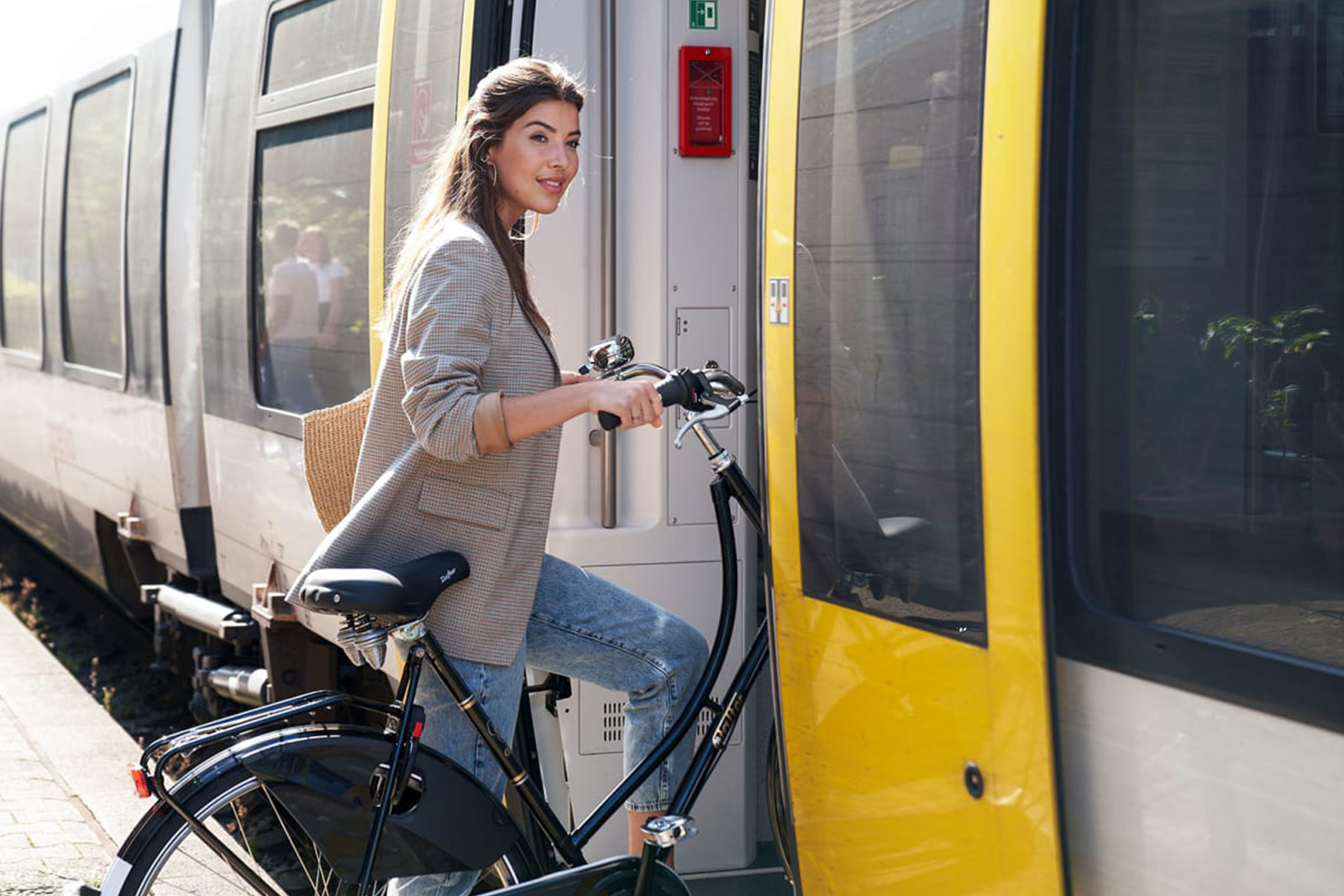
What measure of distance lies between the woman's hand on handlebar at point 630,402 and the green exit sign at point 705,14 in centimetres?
149

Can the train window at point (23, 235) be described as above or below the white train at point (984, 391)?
above

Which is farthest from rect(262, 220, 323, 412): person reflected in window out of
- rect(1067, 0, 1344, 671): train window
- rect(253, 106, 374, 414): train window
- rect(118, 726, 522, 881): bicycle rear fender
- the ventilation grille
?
rect(1067, 0, 1344, 671): train window

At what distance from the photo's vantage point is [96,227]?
752 centimetres

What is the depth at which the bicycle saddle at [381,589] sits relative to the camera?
2.69 m

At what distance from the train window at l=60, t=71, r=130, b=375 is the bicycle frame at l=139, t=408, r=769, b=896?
173 inches

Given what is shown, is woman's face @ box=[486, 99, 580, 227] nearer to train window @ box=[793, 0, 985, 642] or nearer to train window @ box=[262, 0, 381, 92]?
train window @ box=[793, 0, 985, 642]

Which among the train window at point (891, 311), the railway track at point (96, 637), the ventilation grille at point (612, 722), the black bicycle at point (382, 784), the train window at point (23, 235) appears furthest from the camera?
the train window at point (23, 235)

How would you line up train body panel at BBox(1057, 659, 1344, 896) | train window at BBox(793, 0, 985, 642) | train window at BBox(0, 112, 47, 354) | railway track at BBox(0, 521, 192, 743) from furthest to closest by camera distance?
train window at BBox(0, 112, 47, 354), railway track at BBox(0, 521, 192, 743), train window at BBox(793, 0, 985, 642), train body panel at BBox(1057, 659, 1344, 896)

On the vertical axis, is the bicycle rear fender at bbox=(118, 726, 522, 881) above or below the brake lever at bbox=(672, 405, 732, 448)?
below

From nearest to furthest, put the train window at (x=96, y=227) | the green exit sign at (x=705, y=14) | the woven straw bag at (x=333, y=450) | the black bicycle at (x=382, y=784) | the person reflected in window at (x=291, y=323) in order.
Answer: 1. the black bicycle at (x=382, y=784)
2. the woven straw bag at (x=333, y=450)
3. the green exit sign at (x=705, y=14)
4. the person reflected in window at (x=291, y=323)
5. the train window at (x=96, y=227)

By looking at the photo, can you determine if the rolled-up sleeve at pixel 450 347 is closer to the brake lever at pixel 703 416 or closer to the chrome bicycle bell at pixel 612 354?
the chrome bicycle bell at pixel 612 354

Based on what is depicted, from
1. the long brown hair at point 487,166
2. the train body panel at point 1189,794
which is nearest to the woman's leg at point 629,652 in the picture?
the long brown hair at point 487,166

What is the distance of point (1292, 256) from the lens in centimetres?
192

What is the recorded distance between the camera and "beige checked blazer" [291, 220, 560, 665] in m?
2.68
